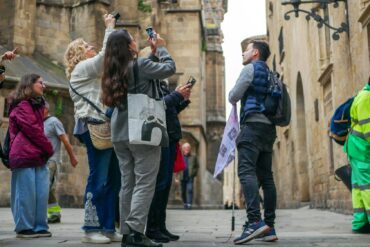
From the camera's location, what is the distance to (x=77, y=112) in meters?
4.87

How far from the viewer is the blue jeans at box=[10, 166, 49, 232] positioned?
5.30 meters

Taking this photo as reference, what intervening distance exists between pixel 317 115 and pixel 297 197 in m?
4.58

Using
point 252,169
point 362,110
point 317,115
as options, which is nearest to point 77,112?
point 252,169

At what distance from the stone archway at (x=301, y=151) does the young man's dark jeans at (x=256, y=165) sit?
12244 mm

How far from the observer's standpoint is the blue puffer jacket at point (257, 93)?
4.97 meters

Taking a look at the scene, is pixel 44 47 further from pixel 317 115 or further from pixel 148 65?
pixel 148 65

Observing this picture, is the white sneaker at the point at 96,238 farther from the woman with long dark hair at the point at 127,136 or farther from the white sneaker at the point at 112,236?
the woman with long dark hair at the point at 127,136

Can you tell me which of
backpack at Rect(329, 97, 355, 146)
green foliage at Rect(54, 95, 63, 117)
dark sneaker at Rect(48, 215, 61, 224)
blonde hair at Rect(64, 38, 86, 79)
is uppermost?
green foliage at Rect(54, 95, 63, 117)

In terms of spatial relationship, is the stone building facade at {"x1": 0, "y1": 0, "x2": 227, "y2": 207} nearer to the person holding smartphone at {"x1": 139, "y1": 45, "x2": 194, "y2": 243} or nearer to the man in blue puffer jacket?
the person holding smartphone at {"x1": 139, "y1": 45, "x2": 194, "y2": 243}

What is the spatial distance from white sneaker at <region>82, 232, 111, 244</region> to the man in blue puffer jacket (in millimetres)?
1280

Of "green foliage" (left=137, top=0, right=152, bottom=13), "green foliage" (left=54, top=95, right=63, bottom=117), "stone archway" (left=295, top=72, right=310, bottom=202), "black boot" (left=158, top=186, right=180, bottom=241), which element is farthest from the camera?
"green foliage" (left=137, top=0, right=152, bottom=13)

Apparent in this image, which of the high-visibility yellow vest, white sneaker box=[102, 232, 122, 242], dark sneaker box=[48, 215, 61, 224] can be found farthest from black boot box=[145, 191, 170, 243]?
dark sneaker box=[48, 215, 61, 224]

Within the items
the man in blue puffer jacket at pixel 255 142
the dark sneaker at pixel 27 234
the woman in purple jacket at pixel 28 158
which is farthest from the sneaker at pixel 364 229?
the dark sneaker at pixel 27 234

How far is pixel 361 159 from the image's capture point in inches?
227
